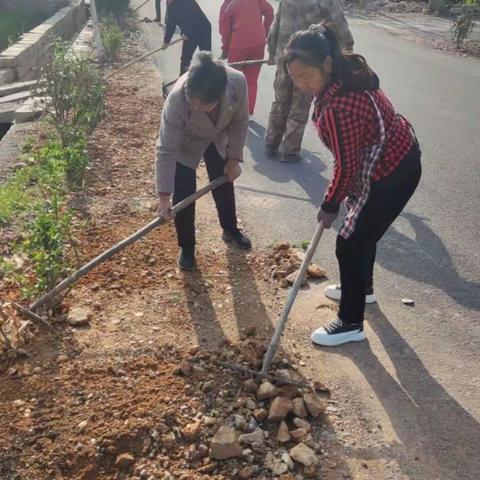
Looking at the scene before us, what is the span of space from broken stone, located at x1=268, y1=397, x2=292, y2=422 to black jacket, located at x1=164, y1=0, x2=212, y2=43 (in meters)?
6.09

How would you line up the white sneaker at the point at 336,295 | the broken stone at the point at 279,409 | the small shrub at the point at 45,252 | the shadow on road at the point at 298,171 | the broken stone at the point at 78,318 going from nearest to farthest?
the broken stone at the point at 279,409, the small shrub at the point at 45,252, the broken stone at the point at 78,318, the white sneaker at the point at 336,295, the shadow on road at the point at 298,171

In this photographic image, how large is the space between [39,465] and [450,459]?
185cm

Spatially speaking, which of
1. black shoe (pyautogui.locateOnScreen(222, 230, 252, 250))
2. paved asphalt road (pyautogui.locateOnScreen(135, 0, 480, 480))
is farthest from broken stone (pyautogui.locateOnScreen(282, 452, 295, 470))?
black shoe (pyautogui.locateOnScreen(222, 230, 252, 250))

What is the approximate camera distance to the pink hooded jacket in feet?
19.4

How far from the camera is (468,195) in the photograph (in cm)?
504

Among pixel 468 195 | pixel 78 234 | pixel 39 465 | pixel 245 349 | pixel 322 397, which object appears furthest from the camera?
pixel 468 195

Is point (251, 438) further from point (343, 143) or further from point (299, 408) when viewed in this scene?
point (343, 143)

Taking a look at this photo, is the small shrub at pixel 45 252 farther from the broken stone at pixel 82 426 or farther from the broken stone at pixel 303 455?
the broken stone at pixel 303 455

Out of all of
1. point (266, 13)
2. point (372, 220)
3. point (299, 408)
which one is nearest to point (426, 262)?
point (372, 220)

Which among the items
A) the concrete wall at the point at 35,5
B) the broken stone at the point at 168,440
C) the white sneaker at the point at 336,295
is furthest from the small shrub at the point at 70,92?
the concrete wall at the point at 35,5

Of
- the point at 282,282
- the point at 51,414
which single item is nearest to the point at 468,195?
the point at 282,282

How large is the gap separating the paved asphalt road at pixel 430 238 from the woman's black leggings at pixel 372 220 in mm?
480

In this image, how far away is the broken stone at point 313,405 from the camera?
260 centimetres

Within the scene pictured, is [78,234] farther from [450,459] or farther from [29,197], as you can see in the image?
[450,459]
